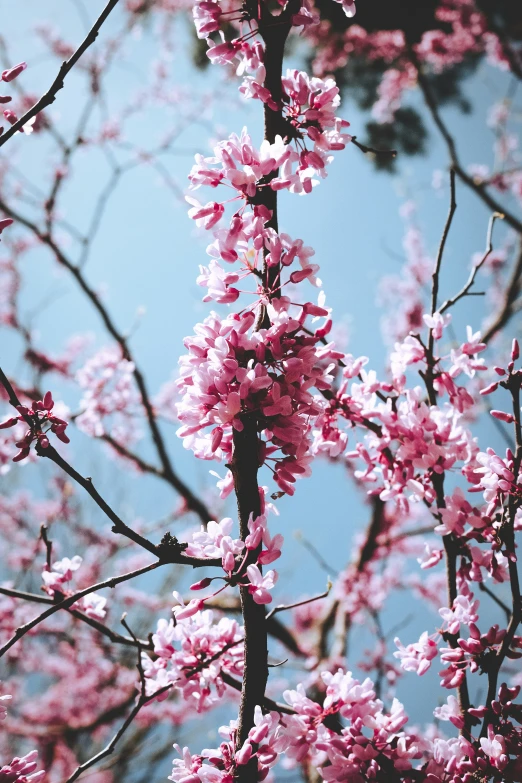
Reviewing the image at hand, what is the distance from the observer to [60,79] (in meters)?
1.21

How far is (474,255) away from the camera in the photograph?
649cm

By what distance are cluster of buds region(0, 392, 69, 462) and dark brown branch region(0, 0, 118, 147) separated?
1.96ft

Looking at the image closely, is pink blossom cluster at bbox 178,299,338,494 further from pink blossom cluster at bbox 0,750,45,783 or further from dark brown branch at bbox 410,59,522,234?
dark brown branch at bbox 410,59,522,234

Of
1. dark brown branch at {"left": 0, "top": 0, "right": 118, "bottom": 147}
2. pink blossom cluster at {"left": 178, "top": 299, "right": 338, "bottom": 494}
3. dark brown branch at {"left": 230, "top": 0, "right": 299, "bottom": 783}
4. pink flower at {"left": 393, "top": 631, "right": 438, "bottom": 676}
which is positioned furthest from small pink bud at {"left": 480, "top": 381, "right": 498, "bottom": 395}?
dark brown branch at {"left": 0, "top": 0, "right": 118, "bottom": 147}

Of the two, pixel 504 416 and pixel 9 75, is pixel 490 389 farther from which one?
pixel 9 75

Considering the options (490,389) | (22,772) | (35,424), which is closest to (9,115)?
(35,424)

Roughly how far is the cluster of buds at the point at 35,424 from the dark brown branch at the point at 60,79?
597 mm

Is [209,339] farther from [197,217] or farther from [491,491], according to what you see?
[491,491]

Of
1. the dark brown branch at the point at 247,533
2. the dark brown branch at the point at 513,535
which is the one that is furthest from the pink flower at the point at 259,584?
the dark brown branch at the point at 513,535

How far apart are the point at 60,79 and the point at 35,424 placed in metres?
0.86

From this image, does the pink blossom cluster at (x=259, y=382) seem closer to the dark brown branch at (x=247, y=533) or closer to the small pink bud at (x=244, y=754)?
the dark brown branch at (x=247, y=533)

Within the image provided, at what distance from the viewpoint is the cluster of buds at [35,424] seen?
1.09m

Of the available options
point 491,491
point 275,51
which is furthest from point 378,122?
point 491,491

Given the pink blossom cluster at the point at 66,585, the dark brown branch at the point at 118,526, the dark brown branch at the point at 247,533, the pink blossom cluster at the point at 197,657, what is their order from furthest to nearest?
the pink blossom cluster at the point at 66,585 → the pink blossom cluster at the point at 197,657 → the dark brown branch at the point at 247,533 → the dark brown branch at the point at 118,526
